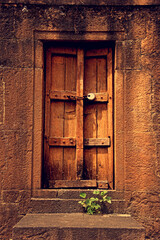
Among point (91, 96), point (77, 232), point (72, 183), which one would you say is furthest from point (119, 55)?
point (77, 232)

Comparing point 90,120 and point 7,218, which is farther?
point 90,120

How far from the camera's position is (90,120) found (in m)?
3.51

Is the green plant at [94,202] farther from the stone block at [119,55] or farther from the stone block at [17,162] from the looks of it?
the stone block at [119,55]

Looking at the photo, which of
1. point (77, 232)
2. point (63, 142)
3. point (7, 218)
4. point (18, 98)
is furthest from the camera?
point (63, 142)

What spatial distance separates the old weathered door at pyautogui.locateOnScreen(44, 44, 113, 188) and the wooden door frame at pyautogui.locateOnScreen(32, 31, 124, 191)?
132mm

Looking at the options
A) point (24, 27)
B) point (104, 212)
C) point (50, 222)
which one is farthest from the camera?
point (24, 27)

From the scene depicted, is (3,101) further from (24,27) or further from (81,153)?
(81,153)

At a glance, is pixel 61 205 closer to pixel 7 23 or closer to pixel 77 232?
pixel 77 232

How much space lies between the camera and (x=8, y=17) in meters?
3.39

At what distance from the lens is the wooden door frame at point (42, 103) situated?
3270 mm

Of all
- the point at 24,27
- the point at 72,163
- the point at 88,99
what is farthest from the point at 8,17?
the point at 72,163

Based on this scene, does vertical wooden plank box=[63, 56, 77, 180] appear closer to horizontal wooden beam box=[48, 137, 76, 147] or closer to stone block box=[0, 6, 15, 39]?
horizontal wooden beam box=[48, 137, 76, 147]

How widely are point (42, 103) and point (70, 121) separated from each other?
0.45 meters

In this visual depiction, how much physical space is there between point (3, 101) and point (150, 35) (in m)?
2.11
